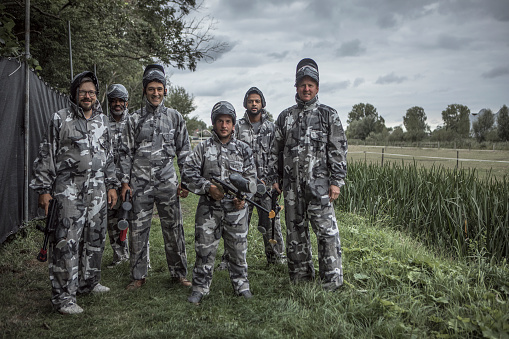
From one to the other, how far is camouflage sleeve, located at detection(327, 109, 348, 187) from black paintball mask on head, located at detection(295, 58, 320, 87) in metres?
0.45

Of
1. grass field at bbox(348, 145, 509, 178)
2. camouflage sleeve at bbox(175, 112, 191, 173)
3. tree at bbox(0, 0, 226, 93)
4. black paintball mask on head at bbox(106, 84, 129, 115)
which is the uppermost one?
tree at bbox(0, 0, 226, 93)

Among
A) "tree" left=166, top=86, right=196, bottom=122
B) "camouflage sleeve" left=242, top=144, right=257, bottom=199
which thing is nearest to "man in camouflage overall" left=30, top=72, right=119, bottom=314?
"camouflage sleeve" left=242, top=144, right=257, bottom=199

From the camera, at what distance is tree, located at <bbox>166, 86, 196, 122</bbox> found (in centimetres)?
3861

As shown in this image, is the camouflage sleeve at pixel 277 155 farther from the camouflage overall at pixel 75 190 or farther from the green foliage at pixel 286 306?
the camouflage overall at pixel 75 190

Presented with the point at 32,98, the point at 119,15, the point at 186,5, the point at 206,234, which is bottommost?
the point at 206,234

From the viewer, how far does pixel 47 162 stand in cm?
369

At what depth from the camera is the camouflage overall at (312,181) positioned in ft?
13.3

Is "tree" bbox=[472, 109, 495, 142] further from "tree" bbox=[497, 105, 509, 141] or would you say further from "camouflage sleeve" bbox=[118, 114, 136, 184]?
"camouflage sleeve" bbox=[118, 114, 136, 184]

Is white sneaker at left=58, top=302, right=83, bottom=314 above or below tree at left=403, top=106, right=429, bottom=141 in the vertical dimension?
below

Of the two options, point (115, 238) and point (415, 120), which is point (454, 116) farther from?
point (115, 238)

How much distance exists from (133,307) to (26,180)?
3.13 meters

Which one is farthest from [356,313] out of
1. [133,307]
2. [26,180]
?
[26,180]

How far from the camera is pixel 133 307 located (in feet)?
12.5

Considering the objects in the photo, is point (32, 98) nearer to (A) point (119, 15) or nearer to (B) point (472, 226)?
(A) point (119, 15)
